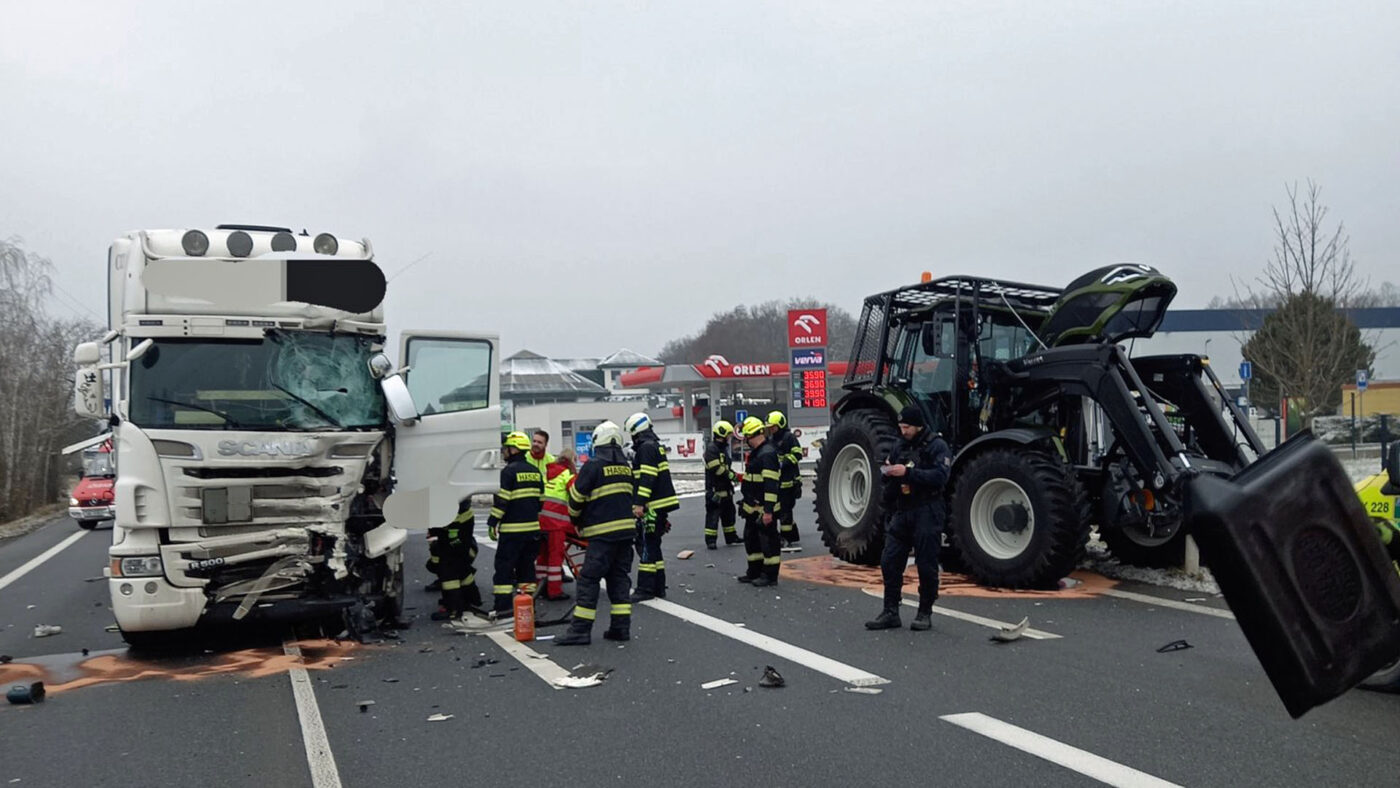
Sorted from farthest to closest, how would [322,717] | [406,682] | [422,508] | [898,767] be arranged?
[422,508] → [406,682] → [322,717] → [898,767]

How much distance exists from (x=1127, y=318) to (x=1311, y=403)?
33.1 ft

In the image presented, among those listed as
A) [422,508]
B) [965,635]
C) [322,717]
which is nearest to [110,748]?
[322,717]

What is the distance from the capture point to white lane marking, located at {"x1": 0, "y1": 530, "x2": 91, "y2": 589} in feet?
47.6

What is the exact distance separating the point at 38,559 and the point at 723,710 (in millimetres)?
15968

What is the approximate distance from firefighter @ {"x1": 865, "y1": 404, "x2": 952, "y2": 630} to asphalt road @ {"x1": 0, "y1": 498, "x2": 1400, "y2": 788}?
305 mm

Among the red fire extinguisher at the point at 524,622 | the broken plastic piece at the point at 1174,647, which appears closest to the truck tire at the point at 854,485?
the broken plastic piece at the point at 1174,647

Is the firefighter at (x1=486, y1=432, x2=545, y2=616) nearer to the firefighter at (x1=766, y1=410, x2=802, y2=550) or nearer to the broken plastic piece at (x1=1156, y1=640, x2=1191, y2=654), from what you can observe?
the firefighter at (x1=766, y1=410, x2=802, y2=550)

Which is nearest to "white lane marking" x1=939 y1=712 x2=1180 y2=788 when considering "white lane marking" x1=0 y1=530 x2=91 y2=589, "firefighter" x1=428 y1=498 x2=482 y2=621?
"firefighter" x1=428 y1=498 x2=482 y2=621

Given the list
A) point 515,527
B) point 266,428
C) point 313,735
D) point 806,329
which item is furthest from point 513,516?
point 806,329

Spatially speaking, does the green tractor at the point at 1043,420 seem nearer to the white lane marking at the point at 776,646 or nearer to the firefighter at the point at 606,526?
the white lane marking at the point at 776,646

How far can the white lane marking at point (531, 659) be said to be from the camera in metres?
7.07

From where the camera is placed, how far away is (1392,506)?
20.5 ft

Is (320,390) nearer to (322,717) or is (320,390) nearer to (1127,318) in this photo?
(322,717)

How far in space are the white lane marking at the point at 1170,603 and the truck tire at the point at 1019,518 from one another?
0.57m
